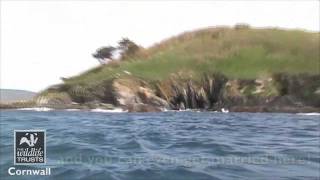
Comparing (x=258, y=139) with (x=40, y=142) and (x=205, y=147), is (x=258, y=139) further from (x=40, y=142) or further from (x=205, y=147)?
(x=40, y=142)

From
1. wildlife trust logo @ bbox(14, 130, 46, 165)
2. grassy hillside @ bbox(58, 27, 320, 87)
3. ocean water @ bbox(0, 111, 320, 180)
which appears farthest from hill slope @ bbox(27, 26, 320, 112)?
wildlife trust logo @ bbox(14, 130, 46, 165)

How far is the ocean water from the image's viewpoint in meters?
7.48

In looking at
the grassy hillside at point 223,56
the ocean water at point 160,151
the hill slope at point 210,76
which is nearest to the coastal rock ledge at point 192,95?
the hill slope at point 210,76

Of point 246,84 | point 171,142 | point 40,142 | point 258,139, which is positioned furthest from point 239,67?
point 40,142

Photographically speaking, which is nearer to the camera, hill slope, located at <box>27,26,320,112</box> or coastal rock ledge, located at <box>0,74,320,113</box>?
hill slope, located at <box>27,26,320,112</box>

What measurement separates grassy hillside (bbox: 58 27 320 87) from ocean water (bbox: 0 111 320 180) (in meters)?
2.29

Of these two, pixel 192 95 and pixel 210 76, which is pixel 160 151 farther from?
pixel 192 95

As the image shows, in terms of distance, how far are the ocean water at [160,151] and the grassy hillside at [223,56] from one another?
229 cm

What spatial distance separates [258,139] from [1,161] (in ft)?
18.5

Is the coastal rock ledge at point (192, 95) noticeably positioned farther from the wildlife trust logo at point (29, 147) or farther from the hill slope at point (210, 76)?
the wildlife trust logo at point (29, 147)

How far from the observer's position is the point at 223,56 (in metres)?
19.4

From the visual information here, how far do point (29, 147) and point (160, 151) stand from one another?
244 cm

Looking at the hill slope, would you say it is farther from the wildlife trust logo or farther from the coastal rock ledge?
the wildlife trust logo

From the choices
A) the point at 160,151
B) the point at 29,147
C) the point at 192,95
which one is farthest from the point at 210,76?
the point at 29,147
